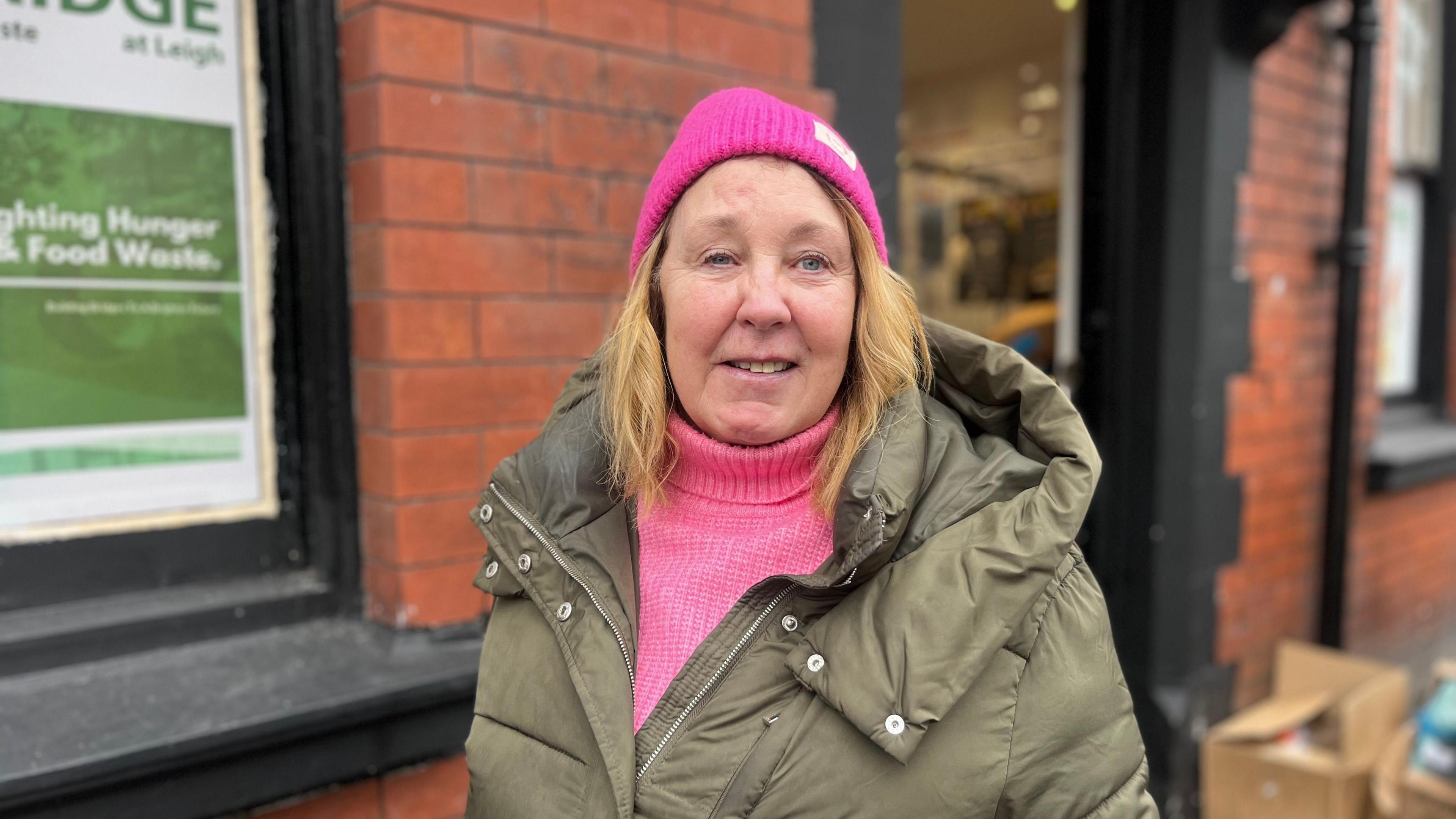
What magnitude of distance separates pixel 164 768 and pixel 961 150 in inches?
200

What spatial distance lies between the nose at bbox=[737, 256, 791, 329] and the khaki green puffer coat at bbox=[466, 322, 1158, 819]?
0.70ft

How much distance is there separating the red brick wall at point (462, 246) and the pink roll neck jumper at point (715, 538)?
660 mm

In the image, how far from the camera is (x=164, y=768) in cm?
155

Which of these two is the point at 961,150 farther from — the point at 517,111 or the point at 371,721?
the point at 371,721

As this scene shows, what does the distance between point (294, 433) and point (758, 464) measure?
1138 mm

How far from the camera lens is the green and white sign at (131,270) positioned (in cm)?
170

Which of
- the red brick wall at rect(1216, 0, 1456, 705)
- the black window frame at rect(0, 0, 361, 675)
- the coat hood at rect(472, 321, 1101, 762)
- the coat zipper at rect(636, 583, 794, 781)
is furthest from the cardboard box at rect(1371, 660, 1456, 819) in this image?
the black window frame at rect(0, 0, 361, 675)

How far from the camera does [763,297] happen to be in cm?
130

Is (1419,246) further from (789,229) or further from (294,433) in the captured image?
(294,433)

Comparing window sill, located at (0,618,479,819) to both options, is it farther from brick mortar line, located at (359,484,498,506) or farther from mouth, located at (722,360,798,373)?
mouth, located at (722,360,798,373)

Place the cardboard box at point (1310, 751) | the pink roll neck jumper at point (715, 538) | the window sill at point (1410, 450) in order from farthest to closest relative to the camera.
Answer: the window sill at point (1410, 450)
the cardboard box at point (1310, 751)
the pink roll neck jumper at point (715, 538)

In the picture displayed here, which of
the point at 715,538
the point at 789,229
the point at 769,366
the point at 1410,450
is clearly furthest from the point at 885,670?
the point at 1410,450

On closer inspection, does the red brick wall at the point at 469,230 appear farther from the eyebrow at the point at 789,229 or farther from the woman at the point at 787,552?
the eyebrow at the point at 789,229

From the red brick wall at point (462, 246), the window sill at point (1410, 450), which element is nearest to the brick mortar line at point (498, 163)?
the red brick wall at point (462, 246)
